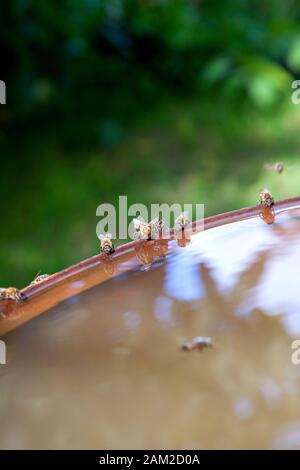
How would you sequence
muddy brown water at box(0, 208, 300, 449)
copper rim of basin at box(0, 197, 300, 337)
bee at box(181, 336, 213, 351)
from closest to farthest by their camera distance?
muddy brown water at box(0, 208, 300, 449) < bee at box(181, 336, 213, 351) < copper rim of basin at box(0, 197, 300, 337)

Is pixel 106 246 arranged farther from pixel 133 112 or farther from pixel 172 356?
pixel 133 112

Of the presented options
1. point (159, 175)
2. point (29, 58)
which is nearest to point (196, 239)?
point (159, 175)

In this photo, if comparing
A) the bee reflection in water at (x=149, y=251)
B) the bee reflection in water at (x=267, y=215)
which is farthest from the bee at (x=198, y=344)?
the bee reflection in water at (x=267, y=215)

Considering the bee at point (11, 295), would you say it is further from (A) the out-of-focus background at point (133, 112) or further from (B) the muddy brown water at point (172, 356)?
(A) the out-of-focus background at point (133, 112)

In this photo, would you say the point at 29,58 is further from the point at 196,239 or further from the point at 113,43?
the point at 196,239

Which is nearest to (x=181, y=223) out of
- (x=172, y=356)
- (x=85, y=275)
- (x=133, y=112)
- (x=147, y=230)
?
(x=147, y=230)

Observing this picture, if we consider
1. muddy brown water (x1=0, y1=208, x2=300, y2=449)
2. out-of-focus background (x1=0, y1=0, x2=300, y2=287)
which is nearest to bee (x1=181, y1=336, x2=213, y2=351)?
muddy brown water (x1=0, y1=208, x2=300, y2=449)

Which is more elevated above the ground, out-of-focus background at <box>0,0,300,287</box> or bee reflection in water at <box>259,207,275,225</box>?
out-of-focus background at <box>0,0,300,287</box>

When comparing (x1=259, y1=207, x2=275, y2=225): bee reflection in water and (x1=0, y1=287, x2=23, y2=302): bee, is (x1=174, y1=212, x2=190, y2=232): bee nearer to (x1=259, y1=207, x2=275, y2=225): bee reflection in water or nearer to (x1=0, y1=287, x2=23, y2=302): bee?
(x1=259, y1=207, x2=275, y2=225): bee reflection in water
